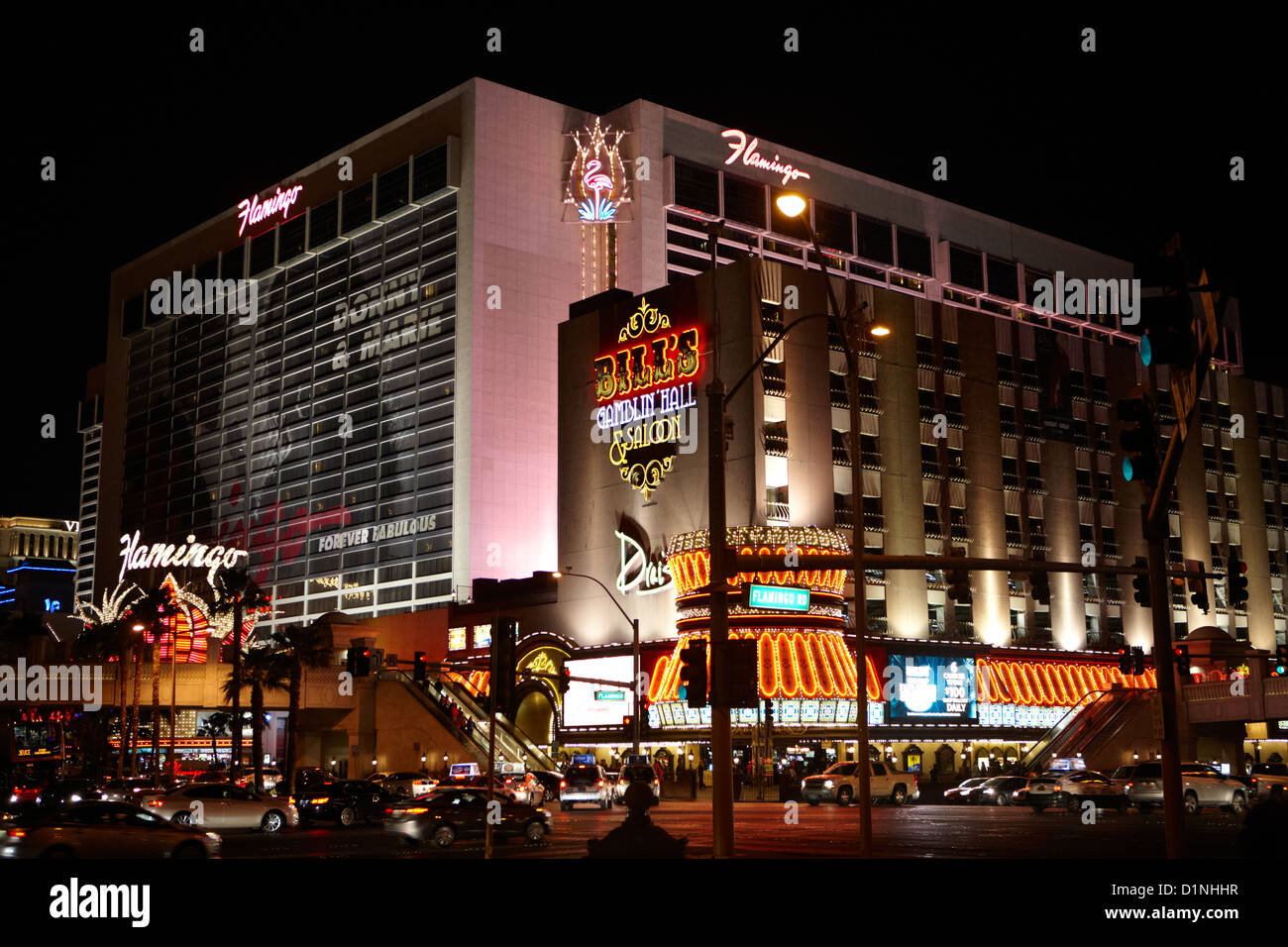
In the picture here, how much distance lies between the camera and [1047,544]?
93.3 metres

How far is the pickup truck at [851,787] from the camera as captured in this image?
181 feet

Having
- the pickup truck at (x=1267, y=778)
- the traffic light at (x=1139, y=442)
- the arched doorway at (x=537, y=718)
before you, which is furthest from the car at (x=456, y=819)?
the arched doorway at (x=537, y=718)

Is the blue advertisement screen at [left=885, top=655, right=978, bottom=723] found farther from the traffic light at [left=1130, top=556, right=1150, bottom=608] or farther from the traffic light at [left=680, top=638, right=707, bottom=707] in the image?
the traffic light at [left=680, top=638, right=707, bottom=707]

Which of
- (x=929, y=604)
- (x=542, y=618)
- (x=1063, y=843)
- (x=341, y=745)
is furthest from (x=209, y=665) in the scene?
(x=1063, y=843)

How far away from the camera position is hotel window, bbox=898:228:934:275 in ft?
436

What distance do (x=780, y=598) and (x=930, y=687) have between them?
52.6 feet

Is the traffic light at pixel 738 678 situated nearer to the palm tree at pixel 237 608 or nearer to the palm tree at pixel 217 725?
the palm tree at pixel 237 608

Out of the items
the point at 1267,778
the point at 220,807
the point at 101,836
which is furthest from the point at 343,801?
the point at 1267,778

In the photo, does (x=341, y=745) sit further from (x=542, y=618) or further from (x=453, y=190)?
(x=453, y=190)

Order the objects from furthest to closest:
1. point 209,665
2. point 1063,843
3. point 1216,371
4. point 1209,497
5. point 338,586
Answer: point 338,586, point 1216,371, point 1209,497, point 209,665, point 1063,843

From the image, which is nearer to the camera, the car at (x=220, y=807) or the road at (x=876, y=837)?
the road at (x=876, y=837)

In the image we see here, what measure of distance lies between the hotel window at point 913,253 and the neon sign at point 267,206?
213 ft

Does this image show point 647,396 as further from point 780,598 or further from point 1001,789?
point 1001,789
